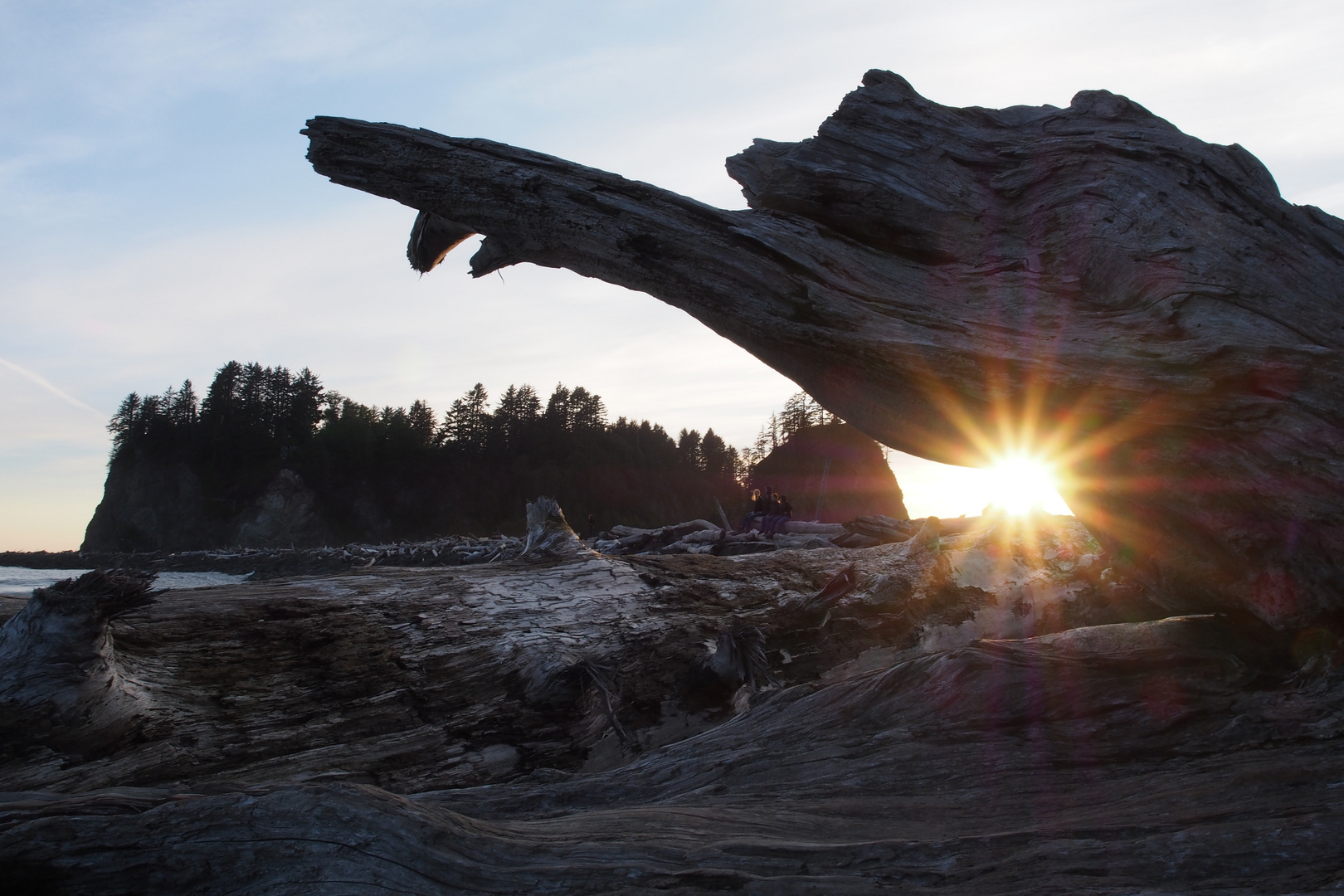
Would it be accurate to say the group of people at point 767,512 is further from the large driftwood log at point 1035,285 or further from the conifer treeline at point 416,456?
the conifer treeline at point 416,456

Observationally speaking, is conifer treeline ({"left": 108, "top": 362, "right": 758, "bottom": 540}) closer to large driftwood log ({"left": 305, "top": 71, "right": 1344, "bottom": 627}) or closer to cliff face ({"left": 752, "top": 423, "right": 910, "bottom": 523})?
cliff face ({"left": 752, "top": 423, "right": 910, "bottom": 523})

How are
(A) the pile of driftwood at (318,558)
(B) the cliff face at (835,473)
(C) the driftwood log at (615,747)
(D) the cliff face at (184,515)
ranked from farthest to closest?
1. (D) the cliff face at (184,515)
2. (B) the cliff face at (835,473)
3. (A) the pile of driftwood at (318,558)
4. (C) the driftwood log at (615,747)

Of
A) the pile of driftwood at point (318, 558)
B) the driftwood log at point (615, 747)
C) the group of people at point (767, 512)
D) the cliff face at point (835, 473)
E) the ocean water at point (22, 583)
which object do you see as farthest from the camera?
the cliff face at point (835, 473)

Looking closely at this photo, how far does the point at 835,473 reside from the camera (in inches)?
1912

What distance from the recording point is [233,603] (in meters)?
4.58

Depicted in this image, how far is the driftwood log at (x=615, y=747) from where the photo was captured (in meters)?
2.41

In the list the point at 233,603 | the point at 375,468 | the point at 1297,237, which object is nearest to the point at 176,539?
the point at 375,468

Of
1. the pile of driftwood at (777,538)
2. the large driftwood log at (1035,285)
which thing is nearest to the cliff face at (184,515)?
the pile of driftwood at (777,538)

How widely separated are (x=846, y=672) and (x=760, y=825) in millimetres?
3519

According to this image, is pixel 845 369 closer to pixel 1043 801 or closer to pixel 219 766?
pixel 1043 801

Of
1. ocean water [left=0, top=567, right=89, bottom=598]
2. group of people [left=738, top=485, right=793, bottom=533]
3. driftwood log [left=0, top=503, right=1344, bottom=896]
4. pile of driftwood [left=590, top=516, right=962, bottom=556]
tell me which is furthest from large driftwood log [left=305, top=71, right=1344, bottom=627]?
group of people [left=738, top=485, right=793, bottom=533]

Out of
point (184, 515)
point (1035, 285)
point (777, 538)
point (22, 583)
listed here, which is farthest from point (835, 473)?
point (184, 515)

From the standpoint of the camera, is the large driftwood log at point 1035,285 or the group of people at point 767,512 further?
the group of people at point 767,512

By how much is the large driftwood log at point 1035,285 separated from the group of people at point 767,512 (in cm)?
1304
